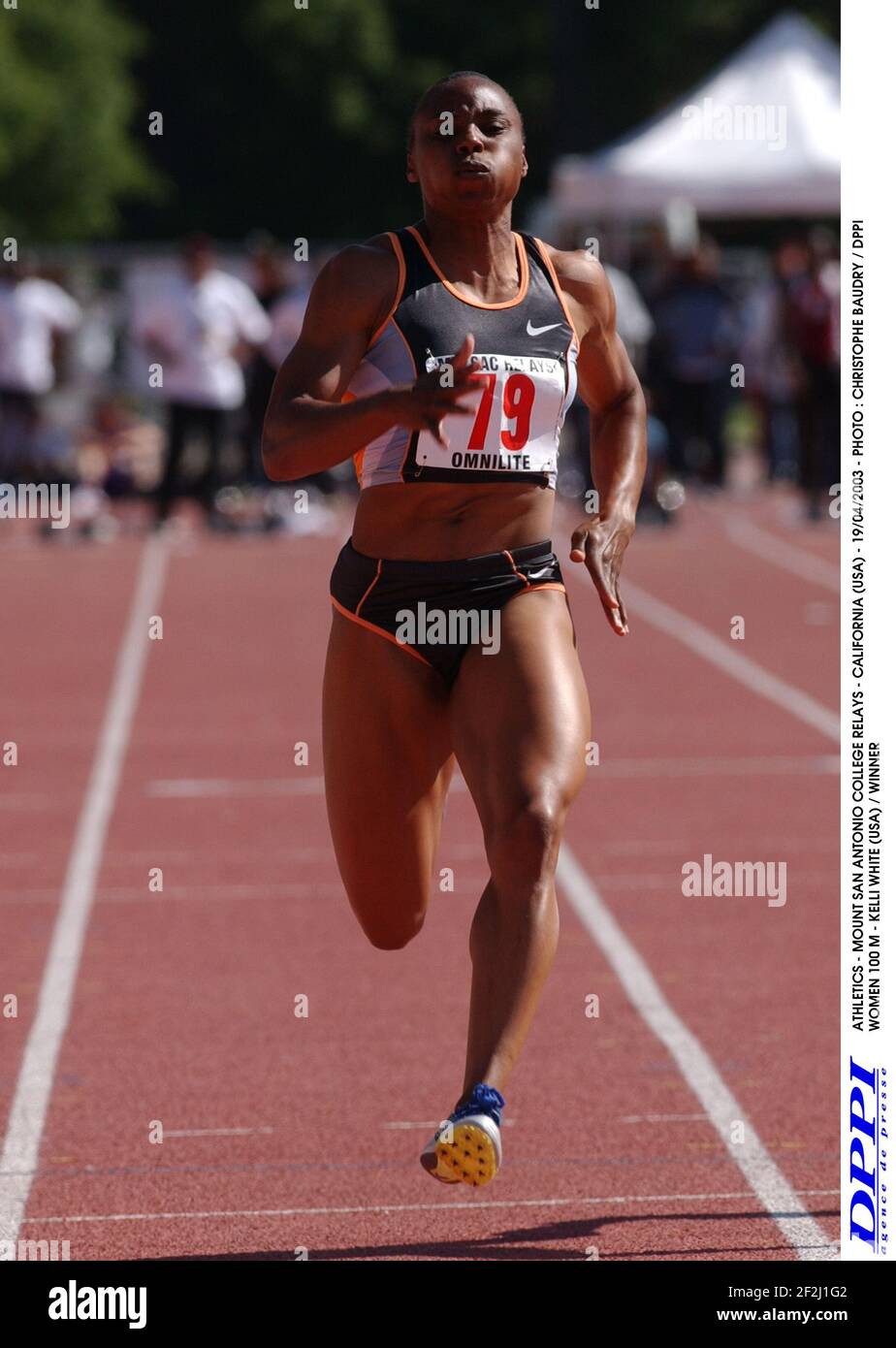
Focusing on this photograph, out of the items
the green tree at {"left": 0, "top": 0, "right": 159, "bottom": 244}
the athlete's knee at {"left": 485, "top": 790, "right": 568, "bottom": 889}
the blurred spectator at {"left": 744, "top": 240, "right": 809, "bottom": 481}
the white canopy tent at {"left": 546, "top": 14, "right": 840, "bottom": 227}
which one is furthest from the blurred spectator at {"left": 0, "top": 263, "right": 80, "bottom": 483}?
the green tree at {"left": 0, "top": 0, "right": 159, "bottom": 244}

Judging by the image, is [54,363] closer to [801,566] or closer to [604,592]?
[801,566]

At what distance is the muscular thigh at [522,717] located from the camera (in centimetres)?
488

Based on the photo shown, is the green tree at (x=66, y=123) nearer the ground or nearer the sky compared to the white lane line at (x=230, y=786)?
nearer the sky

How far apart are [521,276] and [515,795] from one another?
3.50 ft

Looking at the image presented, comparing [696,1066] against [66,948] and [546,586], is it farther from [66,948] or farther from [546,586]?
[66,948]

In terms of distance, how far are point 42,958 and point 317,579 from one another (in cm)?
1070

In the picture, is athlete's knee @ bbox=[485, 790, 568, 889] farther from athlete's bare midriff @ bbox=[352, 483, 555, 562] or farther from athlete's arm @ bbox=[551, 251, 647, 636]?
athlete's bare midriff @ bbox=[352, 483, 555, 562]

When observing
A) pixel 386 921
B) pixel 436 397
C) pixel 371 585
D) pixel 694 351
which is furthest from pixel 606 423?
pixel 694 351

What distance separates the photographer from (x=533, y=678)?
4961mm

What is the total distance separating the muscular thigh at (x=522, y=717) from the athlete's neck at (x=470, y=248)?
25.3 inches

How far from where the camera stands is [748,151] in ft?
73.4

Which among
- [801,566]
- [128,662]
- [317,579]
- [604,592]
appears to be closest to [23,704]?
[128,662]

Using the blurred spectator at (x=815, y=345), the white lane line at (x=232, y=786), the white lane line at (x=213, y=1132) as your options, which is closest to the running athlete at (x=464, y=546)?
the white lane line at (x=213, y=1132)

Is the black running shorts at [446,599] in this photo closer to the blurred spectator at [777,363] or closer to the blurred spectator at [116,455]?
the blurred spectator at [777,363]
